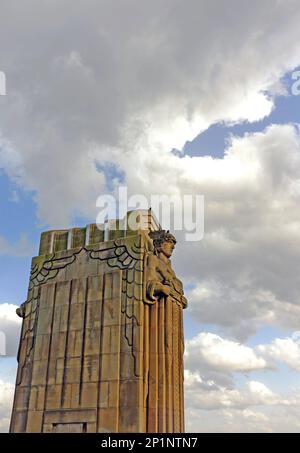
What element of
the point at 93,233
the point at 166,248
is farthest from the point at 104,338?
the point at 93,233

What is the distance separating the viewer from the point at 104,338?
70.0 feet

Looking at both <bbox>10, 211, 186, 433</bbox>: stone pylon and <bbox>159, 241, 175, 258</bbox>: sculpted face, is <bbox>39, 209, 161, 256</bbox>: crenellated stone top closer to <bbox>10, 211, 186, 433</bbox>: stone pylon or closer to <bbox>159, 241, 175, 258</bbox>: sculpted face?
<bbox>10, 211, 186, 433</bbox>: stone pylon

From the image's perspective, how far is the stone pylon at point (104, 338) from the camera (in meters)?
20.2

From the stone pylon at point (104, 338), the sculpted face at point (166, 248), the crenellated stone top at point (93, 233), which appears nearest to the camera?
the stone pylon at point (104, 338)

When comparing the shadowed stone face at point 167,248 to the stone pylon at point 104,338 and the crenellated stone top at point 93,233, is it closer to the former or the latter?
the stone pylon at point 104,338

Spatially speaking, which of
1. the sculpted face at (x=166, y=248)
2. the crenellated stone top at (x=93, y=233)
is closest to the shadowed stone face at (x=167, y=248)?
the sculpted face at (x=166, y=248)

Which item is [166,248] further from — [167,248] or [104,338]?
[104,338]

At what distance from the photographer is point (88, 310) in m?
22.3

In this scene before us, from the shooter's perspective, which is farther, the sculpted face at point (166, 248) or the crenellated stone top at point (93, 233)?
the crenellated stone top at point (93, 233)

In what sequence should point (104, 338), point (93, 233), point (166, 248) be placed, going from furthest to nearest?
point (93, 233)
point (166, 248)
point (104, 338)

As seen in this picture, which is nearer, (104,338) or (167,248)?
(104,338)
